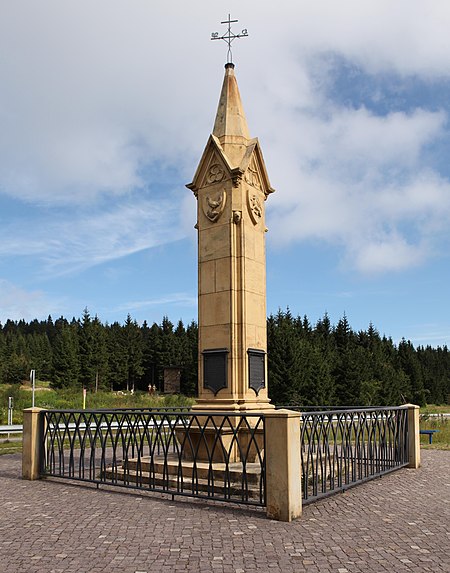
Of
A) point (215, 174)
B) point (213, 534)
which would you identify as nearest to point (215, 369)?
point (215, 174)

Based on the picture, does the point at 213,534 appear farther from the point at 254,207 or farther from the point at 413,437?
the point at 254,207

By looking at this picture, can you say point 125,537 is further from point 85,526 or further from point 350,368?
point 350,368

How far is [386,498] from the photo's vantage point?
8.35 m

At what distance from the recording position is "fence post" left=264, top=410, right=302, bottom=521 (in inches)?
276

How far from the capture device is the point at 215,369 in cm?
1070

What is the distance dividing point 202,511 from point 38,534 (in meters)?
2.16

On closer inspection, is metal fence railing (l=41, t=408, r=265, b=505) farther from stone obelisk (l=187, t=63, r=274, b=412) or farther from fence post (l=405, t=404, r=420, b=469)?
fence post (l=405, t=404, r=420, b=469)

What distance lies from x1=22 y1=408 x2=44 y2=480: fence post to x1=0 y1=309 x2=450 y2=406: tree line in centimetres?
3041

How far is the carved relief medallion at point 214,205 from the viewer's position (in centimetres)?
1105

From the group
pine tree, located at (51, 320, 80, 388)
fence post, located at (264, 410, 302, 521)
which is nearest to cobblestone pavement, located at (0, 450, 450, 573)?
fence post, located at (264, 410, 302, 521)

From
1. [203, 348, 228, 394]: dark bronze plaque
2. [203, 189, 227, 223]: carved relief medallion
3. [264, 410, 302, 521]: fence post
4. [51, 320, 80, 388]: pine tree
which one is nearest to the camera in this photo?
[264, 410, 302, 521]: fence post

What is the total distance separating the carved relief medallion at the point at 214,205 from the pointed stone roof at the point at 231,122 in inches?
30.2

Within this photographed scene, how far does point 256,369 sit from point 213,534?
15.7 feet

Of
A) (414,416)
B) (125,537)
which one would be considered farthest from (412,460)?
(125,537)
